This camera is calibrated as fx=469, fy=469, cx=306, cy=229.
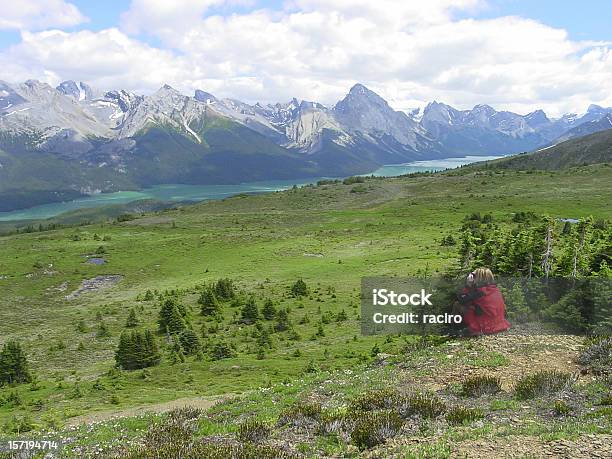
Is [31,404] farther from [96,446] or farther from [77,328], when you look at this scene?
[77,328]

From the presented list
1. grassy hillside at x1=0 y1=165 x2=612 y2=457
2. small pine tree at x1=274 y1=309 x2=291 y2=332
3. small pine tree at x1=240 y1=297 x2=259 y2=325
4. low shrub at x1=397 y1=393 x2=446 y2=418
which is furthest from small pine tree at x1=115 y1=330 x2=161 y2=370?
low shrub at x1=397 y1=393 x2=446 y2=418

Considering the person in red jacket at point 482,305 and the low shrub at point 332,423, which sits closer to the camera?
the low shrub at point 332,423

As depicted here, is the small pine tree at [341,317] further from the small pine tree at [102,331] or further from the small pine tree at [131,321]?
the small pine tree at [102,331]

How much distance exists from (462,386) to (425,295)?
9486 millimetres

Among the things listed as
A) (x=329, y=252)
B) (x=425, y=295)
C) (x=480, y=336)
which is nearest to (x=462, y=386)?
(x=480, y=336)

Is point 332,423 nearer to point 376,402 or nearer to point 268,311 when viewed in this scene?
point 376,402

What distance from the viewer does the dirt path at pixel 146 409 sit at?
20.6 m

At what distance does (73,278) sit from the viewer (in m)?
66.6

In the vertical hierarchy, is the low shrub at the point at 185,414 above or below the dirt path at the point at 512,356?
below

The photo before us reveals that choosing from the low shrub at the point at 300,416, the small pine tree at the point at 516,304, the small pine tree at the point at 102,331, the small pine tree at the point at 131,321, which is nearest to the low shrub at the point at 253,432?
the low shrub at the point at 300,416

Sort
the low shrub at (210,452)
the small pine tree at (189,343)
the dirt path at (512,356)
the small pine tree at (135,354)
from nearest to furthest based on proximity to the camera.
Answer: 1. the low shrub at (210,452)
2. the dirt path at (512,356)
3. the small pine tree at (135,354)
4. the small pine tree at (189,343)

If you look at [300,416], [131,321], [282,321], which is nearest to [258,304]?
[282,321]

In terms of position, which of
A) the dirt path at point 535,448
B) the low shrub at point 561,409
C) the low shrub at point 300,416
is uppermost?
the dirt path at point 535,448

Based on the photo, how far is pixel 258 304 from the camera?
155ft
